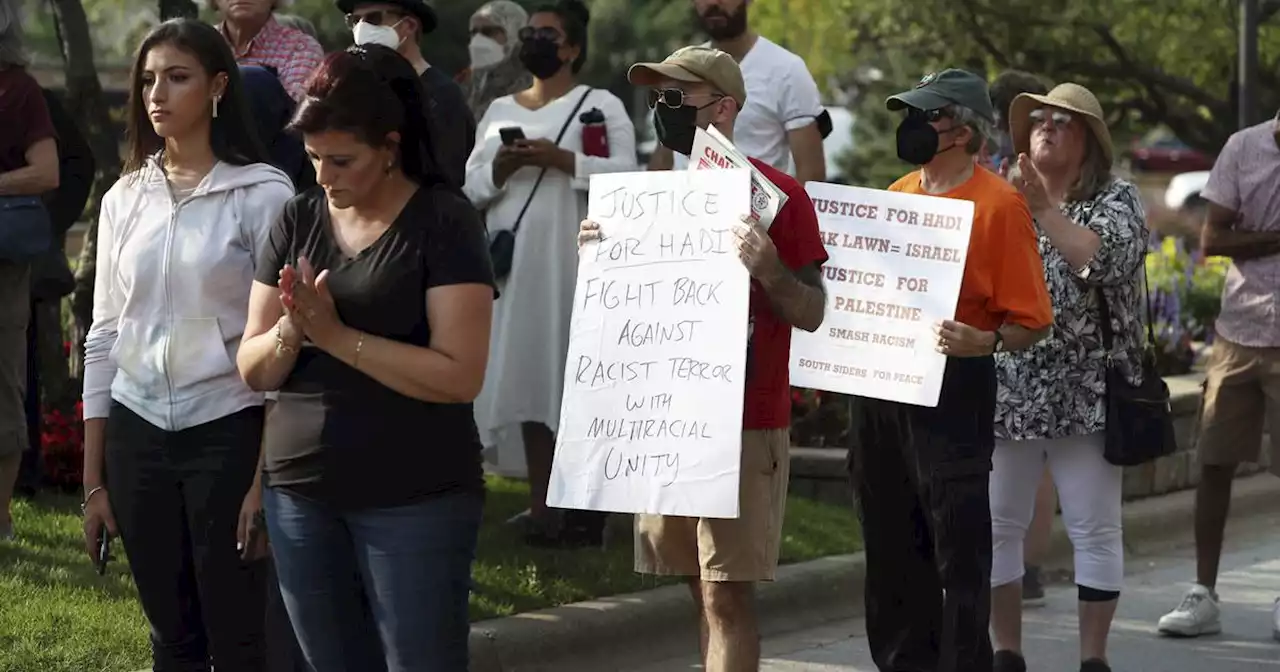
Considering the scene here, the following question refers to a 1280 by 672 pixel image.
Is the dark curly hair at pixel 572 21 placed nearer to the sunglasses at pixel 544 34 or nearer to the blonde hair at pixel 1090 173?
the sunglasses at pixel 544 34

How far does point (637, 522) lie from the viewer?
539cm

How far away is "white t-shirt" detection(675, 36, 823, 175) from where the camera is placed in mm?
7820

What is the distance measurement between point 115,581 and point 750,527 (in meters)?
2.60

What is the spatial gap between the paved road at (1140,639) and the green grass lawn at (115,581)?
497 mm

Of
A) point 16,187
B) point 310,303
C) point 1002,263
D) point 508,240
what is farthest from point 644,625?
point 310,303

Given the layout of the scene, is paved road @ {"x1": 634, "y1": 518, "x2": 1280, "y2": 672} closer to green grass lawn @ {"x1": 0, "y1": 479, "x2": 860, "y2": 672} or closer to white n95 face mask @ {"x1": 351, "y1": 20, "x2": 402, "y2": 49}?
green grass lawn @ {"x1": 0, "y1": 479, "x2": 860, "y2": 672}

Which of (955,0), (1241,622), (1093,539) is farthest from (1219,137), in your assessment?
(1093,539)

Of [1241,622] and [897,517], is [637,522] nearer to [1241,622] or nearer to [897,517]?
[897,517]

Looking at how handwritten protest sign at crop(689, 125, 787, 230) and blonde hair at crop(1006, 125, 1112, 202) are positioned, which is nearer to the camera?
handwritten protest sign at crop(689, 125, 787, 230)

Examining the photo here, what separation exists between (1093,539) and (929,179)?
4.60ft

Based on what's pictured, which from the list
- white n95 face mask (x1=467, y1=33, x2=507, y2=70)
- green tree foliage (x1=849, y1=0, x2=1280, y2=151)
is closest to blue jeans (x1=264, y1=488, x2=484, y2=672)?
white n95 face mask (x1=467, y1=33, x2=507, y2=70)

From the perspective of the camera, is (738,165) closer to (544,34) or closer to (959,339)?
(959,339)

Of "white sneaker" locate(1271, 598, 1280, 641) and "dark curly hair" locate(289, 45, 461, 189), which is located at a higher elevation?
"dark curly hair" locate(289, 45, 461, 189)

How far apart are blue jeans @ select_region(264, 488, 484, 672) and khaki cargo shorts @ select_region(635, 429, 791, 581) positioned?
3.42 feet
